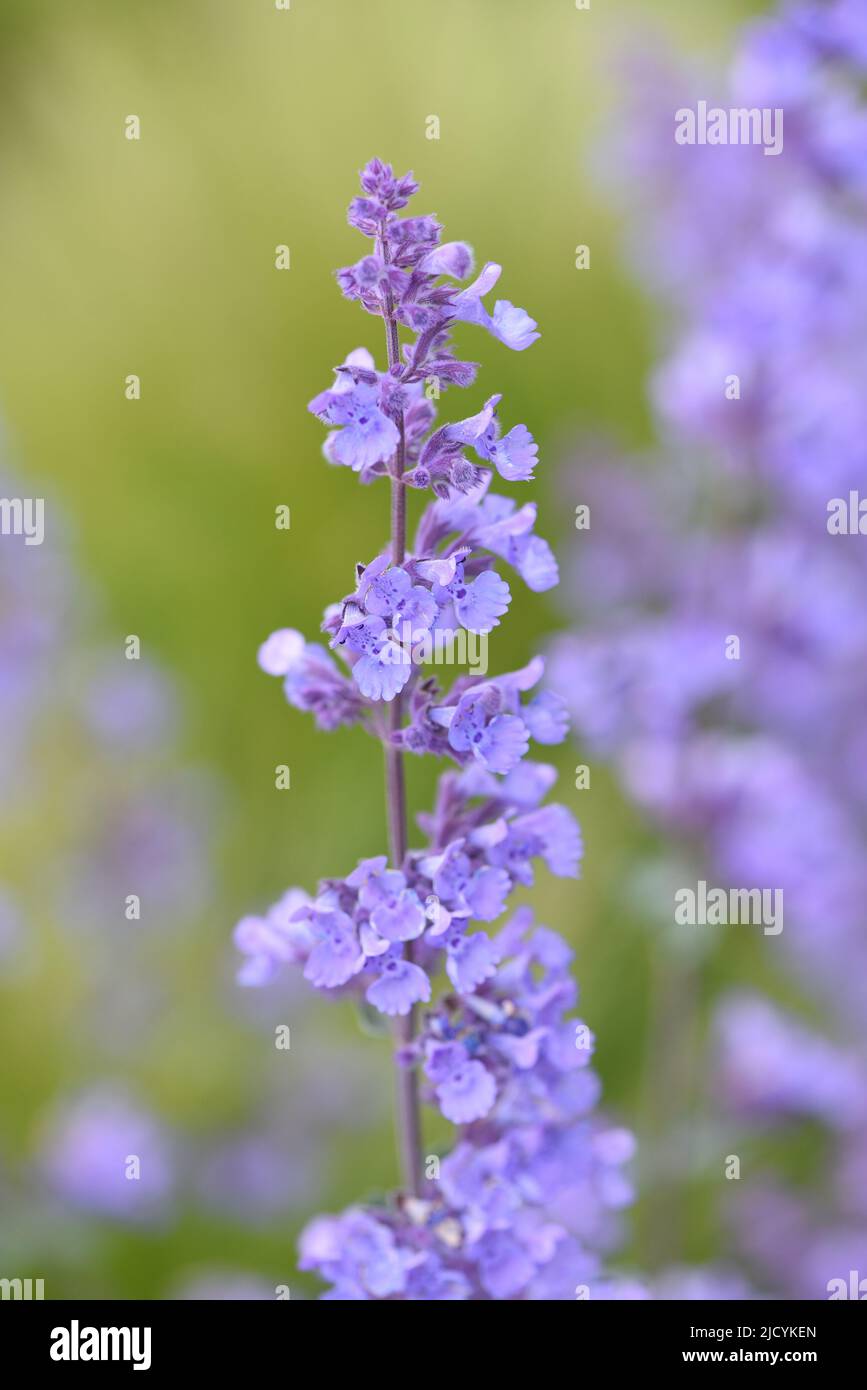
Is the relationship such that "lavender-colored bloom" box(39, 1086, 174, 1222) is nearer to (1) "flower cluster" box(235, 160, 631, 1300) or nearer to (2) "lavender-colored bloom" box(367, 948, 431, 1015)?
(1) "flower cluster" box(235, 160, 631, 1300)

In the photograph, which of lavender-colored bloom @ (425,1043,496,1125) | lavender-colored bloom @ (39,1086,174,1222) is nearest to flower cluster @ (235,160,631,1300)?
lavender-colored bloom @ (425,1043,496,1125)

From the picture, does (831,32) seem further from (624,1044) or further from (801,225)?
(624,1044)

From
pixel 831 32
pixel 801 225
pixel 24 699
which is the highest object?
pixel 831 32

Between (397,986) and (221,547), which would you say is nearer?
(397,986)

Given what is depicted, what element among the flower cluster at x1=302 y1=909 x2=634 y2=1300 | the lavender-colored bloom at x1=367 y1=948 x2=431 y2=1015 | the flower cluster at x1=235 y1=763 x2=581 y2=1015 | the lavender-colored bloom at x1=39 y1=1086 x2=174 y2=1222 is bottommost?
the lavender-colored bloom at x1=39 y1=1086 x2=174 y2=1222

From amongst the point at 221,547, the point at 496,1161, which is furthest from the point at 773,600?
the point at 221,547

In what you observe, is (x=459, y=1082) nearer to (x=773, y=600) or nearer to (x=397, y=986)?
(x=397, y=986)
